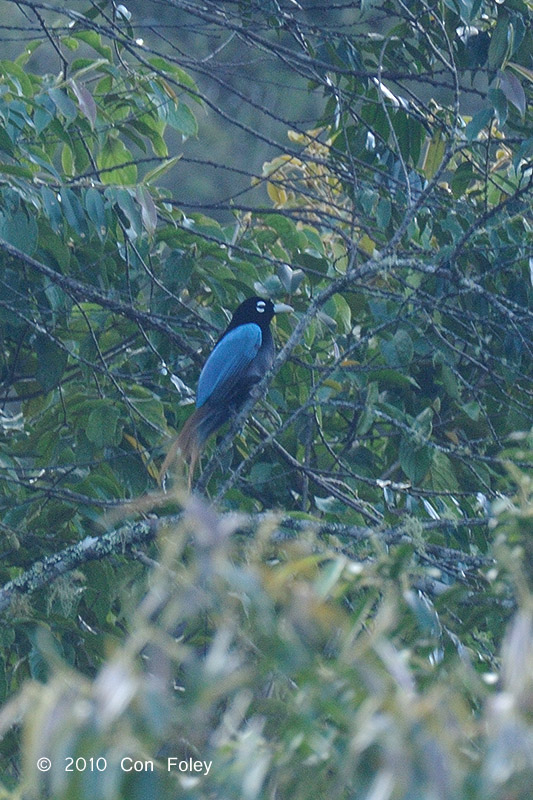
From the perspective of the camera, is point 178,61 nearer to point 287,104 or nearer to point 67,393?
point 67,393

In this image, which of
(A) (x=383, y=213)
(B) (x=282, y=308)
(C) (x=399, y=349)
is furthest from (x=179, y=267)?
(C) (x=399, y=349)

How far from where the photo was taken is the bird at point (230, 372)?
4.05m

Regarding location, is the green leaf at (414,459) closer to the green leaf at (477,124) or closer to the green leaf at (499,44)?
the green leaf at (477,124)

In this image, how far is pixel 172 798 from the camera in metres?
1.26

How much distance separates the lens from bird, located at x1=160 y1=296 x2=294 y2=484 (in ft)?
13.3

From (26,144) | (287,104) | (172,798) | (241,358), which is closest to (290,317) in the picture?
(241,358)

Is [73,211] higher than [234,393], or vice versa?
[73,211]

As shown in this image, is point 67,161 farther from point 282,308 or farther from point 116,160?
point 282,308

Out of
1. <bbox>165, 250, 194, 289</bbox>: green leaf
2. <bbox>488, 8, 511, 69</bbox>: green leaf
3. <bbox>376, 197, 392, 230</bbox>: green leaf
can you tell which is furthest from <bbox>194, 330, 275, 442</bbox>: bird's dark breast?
<bbox>488, 8, 511, 69</bbox>: green leaf

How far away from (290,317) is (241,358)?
0.37m

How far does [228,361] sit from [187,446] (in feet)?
3.09

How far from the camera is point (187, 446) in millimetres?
3955

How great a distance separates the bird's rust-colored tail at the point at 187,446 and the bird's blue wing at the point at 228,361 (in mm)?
186

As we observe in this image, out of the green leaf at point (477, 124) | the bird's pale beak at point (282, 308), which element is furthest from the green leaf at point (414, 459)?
the green leaf at point (477, 124)
